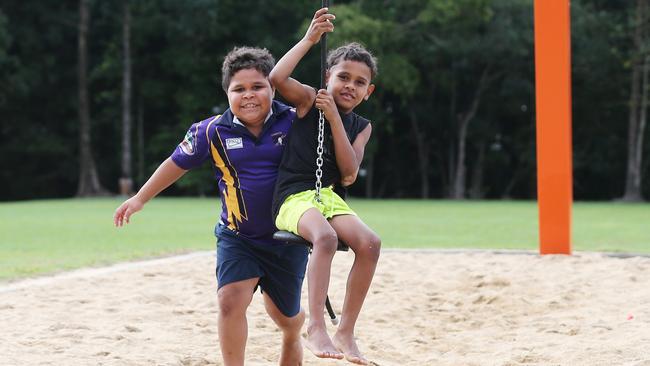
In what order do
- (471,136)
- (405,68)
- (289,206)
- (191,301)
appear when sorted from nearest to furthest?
(289,206)
(191,301)
(405,68)
(471,136)

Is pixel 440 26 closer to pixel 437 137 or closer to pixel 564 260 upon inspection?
pixel 437 137

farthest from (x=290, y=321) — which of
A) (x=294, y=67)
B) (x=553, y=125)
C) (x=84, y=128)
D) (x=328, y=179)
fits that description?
(x=84, y=128)

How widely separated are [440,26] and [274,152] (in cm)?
3273

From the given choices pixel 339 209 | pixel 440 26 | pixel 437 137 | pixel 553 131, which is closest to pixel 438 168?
pixel 437 137

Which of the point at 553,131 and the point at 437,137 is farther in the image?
the point at 437,137

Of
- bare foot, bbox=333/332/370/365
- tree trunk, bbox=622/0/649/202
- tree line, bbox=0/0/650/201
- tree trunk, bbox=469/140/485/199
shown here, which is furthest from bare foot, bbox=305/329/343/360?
tree trunk, bbox=469/140/485/199

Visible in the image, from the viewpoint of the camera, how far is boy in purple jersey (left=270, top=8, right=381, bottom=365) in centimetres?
441

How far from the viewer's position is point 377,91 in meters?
37.4

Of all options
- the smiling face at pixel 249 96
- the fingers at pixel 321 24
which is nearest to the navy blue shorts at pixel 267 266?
the smiling face at pixel 249 96

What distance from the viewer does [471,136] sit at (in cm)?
3944

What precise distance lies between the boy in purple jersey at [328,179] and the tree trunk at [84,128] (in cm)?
3319

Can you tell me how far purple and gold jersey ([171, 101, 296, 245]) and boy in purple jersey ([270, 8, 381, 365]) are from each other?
8 cm

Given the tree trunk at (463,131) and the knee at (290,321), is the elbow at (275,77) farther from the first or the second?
the tree trunk at (463,131)

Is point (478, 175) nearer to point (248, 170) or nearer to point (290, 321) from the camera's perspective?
point (290, 321)
